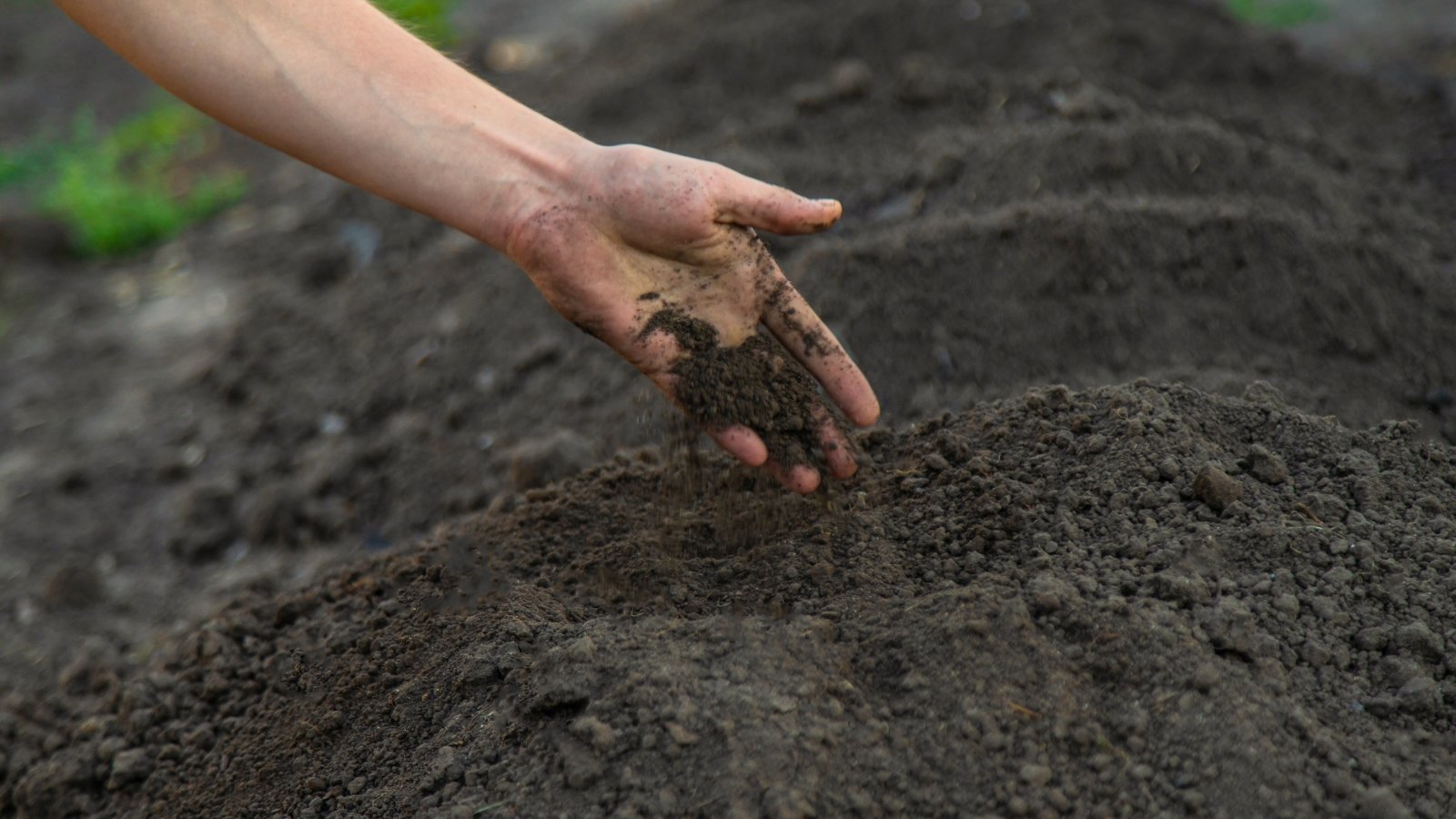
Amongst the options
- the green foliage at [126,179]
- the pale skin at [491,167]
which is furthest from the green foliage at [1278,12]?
the green foliage at [126,179]

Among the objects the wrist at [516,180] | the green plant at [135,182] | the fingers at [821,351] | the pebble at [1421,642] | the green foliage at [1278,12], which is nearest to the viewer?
the pebble at [1421,642]

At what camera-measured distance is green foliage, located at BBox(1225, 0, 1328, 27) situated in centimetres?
611

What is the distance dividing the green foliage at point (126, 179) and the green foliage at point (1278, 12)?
5.04m

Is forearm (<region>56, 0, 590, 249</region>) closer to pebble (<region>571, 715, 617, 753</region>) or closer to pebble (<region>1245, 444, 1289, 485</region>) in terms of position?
pebble (<region>571, 715, 617, 753</region>)

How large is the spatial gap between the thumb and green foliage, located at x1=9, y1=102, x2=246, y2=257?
443 centimetres

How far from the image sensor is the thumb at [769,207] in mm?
2348

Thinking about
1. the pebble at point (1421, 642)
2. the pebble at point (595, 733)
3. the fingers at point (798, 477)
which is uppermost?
Answer: the pebble at point (1421, 642)

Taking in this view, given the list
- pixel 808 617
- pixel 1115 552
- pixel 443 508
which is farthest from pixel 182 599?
pixel 1115 552

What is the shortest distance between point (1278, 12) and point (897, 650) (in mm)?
5388

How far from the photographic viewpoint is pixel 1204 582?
2104mm

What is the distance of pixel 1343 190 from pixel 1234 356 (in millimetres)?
1228

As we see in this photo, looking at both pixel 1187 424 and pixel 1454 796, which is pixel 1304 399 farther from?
pixel 1454 796

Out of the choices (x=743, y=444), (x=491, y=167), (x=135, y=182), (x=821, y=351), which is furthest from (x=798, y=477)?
(x=135, y=182)

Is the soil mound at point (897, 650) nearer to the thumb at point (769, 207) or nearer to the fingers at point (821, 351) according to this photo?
the fingers at point (821, 351)
